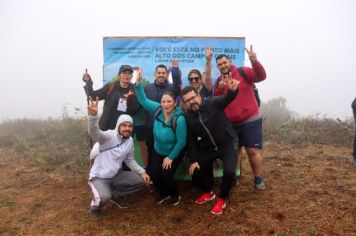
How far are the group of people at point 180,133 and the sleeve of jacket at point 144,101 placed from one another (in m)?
0.02

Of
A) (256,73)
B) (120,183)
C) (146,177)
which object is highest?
(256,73)

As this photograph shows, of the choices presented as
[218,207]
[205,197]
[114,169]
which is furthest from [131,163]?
[218,207]

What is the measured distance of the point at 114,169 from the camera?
529cm

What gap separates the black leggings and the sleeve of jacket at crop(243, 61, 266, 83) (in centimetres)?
156

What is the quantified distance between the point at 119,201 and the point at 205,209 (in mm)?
1491

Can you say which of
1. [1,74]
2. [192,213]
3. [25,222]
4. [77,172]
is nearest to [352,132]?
[192,213]

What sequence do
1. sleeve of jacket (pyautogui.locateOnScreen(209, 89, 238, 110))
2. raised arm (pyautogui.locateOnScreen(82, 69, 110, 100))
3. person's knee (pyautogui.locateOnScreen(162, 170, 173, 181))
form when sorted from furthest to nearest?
raised arm (pyautogui.locateOnScreen(82, 69, 110, 100)) → person's knee (pyautogui.locateOnScreen(162, 170, 173, 181)) → sleeve of jacket (pyautogui.locateOnScreen(209, 89, 238, 110))

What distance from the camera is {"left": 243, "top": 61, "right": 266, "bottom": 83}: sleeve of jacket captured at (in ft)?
17.1

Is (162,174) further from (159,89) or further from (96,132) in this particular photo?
(159,89)

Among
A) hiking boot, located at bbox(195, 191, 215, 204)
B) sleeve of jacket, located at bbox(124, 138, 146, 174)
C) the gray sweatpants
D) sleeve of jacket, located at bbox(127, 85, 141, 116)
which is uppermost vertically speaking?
sleeve of jacket, located at bbox(127, 85, 141, 116)

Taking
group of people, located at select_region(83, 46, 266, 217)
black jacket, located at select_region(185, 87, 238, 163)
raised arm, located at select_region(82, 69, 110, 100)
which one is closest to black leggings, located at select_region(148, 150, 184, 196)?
group of people, located at select_region(83, 46, 266, 217)

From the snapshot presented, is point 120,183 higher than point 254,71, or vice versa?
point 254,71

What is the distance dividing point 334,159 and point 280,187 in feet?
8.03

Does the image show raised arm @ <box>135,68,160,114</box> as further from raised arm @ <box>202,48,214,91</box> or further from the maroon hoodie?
the maroon hoodie
